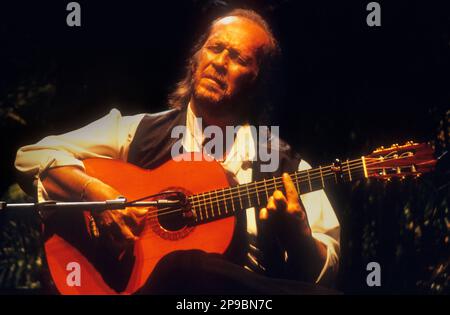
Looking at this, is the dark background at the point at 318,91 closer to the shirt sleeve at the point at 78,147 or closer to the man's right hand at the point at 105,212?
the shirt sleeve at the point at 78,147

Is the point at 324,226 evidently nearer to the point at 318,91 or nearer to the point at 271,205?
the point at 271,205

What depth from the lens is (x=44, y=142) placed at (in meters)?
3.95

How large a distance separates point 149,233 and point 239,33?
102 centimetres

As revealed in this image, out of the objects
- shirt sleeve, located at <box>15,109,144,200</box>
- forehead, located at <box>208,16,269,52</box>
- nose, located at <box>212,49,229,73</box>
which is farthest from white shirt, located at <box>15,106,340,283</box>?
forehead, located at <box>208,16,269,52</box>

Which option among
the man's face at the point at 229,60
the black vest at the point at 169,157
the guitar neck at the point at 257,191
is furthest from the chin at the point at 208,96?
the guitar neck at the point at 257,191

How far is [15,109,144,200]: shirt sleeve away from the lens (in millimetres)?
3881

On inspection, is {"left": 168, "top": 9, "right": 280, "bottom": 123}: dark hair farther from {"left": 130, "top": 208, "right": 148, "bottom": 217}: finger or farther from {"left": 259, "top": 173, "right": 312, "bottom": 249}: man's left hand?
{"left": 130, "top": 208, "right": 148, "bottom": 217}: finger

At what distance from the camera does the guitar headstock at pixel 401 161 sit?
3646mm

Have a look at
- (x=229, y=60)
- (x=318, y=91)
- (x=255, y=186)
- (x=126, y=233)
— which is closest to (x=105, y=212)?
(x=126, y=233)

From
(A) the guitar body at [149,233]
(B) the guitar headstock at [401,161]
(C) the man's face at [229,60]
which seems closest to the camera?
(B) the guitar headstock at [401,161]

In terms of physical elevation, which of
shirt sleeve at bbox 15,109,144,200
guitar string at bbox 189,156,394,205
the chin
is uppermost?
the chin
